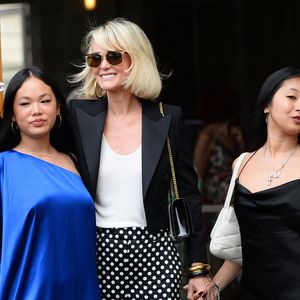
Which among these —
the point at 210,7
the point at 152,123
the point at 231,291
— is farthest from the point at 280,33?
the point at 152,123

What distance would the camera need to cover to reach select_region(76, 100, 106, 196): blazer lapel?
4.54 metres

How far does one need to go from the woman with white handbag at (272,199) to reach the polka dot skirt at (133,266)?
217 millimetres

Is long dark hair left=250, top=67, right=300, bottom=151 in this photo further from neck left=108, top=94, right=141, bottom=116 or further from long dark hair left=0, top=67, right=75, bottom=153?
long dark hair left=0, top=67, right=75, bottom=153

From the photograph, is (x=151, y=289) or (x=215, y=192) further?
(x=215, y=192)

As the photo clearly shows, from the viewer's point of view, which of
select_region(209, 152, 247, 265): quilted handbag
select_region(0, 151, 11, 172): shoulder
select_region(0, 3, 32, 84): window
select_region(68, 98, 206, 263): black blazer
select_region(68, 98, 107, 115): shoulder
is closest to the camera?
select_region(0, 151, 11, 172): shoulder

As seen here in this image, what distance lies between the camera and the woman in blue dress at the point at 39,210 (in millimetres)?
4227

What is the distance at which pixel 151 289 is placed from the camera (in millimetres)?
4539

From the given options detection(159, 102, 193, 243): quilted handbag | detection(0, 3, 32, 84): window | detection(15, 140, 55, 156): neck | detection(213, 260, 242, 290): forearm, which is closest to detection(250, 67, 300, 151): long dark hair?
detection(159, 102, 193, 243): quilted handbag

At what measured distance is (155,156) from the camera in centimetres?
457

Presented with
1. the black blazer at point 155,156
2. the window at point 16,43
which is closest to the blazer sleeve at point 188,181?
the black blazer at point 155,156

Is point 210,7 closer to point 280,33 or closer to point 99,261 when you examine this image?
point 280,33

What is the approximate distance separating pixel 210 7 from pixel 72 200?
7.65m

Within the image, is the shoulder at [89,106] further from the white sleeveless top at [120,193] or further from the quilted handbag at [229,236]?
the quilted handbag at [229,236]

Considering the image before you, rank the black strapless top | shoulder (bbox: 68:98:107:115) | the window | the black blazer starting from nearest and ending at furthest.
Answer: the black strapless top
the black blazer
shoulder (bbox: 68:98:107:115)
the window
